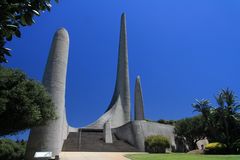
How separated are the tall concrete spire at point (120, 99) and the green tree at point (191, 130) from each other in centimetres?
1766

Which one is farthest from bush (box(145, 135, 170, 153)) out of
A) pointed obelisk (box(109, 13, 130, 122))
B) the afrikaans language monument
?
pointed obelisk (box(109, 13, 130, 122))

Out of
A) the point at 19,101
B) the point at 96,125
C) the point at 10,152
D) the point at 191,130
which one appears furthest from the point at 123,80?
the point at 19,101

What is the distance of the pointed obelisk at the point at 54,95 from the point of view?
56.1 feet

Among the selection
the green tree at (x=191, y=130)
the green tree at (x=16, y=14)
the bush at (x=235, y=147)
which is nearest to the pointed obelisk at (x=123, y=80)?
the green tree at (x=191, y=130)

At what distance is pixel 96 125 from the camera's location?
50469 mm

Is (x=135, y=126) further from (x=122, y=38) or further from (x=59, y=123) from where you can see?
(x=122, y=38)

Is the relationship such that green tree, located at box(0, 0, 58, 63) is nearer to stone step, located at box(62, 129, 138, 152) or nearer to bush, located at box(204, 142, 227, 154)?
stone step, located at box(62, 129, 138, 152)

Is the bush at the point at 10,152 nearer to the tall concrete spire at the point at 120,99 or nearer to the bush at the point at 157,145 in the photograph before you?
the bush at the point at 157,145

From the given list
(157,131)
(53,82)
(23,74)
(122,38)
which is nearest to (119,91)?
(122,38)

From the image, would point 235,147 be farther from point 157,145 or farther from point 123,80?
point 123,80

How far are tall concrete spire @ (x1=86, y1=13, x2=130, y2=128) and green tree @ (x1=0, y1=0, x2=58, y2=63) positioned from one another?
158 feet

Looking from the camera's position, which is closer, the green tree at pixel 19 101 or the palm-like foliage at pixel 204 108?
the green tree at pixel 19 101

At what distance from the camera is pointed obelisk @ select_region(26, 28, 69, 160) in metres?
17.1

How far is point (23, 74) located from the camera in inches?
575
